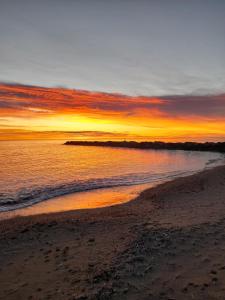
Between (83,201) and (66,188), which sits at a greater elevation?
(66,188)

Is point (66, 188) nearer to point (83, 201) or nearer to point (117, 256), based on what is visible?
point (83, 201)

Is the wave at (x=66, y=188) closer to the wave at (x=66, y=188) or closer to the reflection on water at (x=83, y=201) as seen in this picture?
Answer: the wave at (x=66, y=188)

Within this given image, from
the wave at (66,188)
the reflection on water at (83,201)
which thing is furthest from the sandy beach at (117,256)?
the wave at (66,188)

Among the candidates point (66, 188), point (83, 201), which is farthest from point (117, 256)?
point (66, 188)

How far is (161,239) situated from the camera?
7.42m

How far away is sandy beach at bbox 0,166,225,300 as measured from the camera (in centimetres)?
534

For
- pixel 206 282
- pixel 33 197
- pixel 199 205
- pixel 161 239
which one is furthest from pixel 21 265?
pixel 33 197

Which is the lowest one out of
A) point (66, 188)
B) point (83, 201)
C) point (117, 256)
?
point (83, 201)

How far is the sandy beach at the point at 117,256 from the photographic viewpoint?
5.34 meters

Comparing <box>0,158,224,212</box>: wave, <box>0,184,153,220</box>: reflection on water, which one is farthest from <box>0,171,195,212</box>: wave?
<box>0,184,153,220</box>: reflection on water

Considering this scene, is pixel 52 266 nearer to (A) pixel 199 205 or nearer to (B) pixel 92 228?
(B) pixel 92 228

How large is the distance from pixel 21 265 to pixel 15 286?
970 millimetres

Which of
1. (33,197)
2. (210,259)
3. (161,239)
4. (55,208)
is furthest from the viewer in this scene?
(33,197)

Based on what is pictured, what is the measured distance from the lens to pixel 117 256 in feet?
21.6
